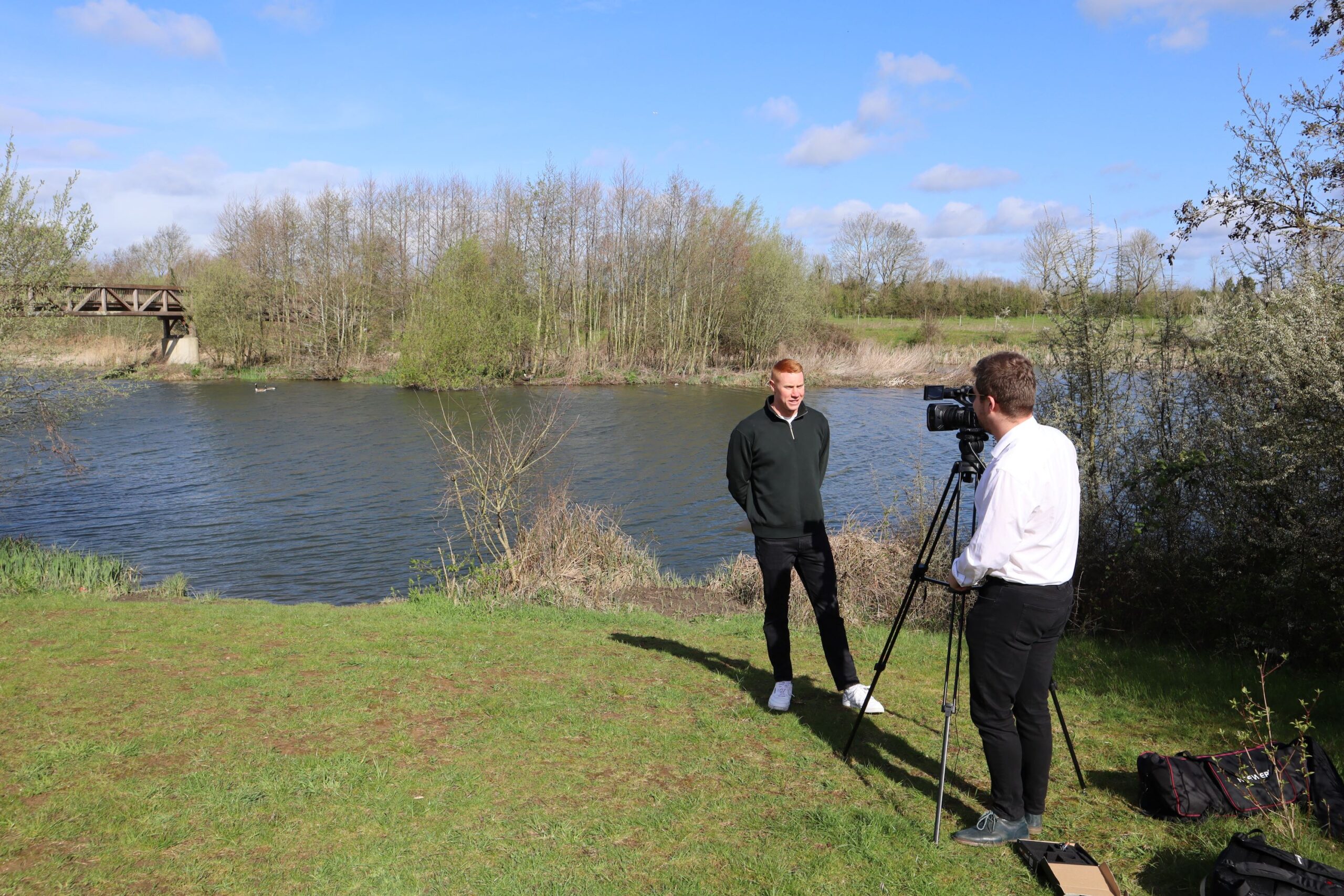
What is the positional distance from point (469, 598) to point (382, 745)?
17.2 feet

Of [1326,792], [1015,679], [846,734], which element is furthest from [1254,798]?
[846,734]

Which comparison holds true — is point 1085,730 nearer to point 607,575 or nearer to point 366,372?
point 607,575

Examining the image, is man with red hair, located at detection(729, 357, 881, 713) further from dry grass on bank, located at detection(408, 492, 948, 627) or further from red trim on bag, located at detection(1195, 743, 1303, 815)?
dry grass on bank, located at detection(408, 492, 948, 627)

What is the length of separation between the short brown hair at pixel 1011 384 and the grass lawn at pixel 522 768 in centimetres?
193

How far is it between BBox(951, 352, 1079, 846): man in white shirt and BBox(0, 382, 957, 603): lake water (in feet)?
33.3

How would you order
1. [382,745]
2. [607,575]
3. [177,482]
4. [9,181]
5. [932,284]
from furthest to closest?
[932,284]
[177,482]
[9,181]
[607,575]
[382,745]

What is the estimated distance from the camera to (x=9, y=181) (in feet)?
42.9

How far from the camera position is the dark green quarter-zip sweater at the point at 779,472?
538 cm

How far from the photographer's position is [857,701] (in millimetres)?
5512

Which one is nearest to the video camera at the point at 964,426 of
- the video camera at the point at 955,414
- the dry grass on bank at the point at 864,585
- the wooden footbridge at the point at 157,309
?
the video camera at the point at 955,414

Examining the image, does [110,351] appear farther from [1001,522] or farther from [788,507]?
[1001,522]

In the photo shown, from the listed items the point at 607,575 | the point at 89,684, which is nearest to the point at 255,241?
the point at 607,575

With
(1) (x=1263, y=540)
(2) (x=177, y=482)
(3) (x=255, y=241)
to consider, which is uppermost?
(3) (x=255, y=241)

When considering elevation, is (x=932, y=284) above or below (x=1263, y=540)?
above
